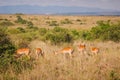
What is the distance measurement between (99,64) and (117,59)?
115 centimetres

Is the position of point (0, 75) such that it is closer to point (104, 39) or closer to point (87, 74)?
point (87, 74)

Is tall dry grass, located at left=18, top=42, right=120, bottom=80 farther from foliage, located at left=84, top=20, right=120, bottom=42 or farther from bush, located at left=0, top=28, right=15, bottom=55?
foliage, located at left=84, top=20, right=120, bottom=42

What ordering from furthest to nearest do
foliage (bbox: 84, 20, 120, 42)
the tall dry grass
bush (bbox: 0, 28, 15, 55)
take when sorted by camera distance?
1. foliage (bbox: 84, 20, 120, 42)
2. bush (bbox: 0, 28, 15, 55)
3. the tall dry grass

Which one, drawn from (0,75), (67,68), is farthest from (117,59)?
(0,75)

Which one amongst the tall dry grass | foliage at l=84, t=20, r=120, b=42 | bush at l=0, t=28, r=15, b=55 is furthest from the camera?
foliage at l=84, t=20, r=120, b=42

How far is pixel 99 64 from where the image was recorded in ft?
28.2

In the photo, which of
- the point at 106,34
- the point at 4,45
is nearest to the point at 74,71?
the point at 4,45

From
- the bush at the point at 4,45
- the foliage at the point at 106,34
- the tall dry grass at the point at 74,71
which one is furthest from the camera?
the foliage at the point at 106,34

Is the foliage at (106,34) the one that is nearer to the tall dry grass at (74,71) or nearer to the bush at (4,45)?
the tall dry grass at (74,71)

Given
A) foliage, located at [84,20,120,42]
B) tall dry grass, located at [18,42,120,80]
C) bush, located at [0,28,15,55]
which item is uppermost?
bush, located at [0,28,15,55]

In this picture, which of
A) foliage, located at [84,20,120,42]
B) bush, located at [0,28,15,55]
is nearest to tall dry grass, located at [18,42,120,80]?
bush, located at [0,28,15,55]

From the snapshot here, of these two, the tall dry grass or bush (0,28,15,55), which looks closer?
the tall dry grass

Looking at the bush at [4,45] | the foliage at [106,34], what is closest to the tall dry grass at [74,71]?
the bush at [4,45]

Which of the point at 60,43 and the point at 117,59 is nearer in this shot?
the point at 117,59
